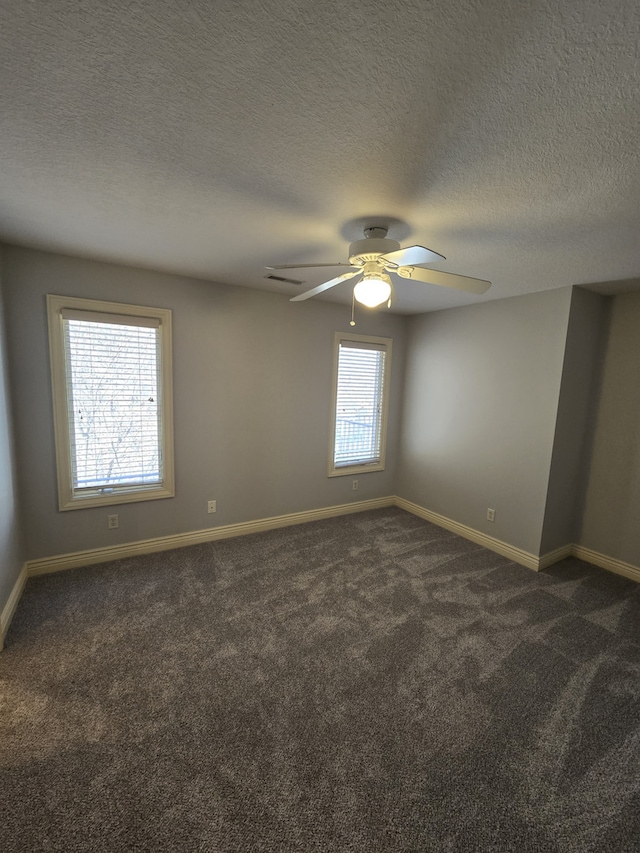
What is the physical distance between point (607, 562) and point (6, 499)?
15.7 ft

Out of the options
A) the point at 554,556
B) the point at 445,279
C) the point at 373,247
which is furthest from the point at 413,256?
the point at 554,556

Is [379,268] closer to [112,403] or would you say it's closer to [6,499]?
[112,403]

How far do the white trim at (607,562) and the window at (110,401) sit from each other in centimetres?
390

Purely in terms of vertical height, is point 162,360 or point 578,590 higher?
point 162,360

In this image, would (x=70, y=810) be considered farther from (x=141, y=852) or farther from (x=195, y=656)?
(x=195, y=656)

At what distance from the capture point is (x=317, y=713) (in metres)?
1.69

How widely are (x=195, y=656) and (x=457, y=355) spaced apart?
11.6ft

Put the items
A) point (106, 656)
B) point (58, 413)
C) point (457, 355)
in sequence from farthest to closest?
1. point (457, 355)
2. point (58, 413)
3. point (106, 656)

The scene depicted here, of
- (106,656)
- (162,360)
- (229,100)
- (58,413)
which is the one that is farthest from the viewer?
(162,360)

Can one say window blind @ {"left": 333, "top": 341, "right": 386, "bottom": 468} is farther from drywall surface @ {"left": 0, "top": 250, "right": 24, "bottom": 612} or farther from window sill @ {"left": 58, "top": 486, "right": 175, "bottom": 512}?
drywall surface @ {"left": 0, "top": 250, "right": 24, "bottom": 612}

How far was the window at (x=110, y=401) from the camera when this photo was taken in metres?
2.67

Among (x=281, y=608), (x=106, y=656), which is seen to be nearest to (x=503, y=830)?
(x=281, y=608)

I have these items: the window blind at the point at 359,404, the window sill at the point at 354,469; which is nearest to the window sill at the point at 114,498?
the window sill at the point at 354,469

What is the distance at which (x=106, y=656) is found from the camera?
1.99 metres
